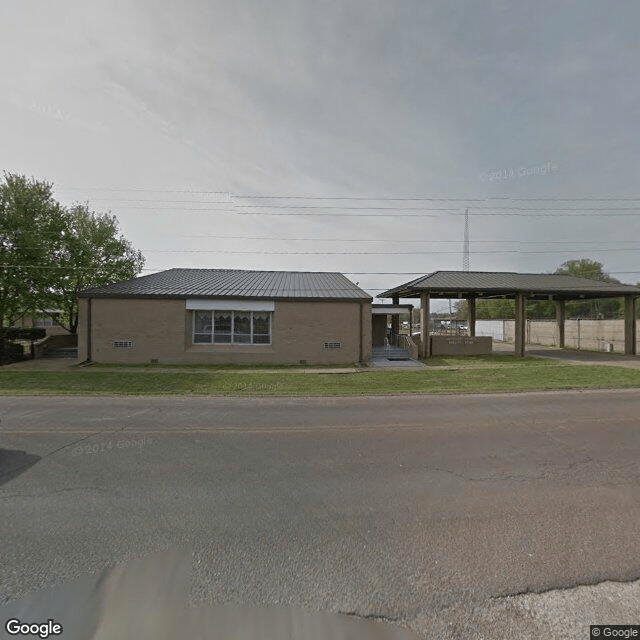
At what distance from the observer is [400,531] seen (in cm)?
328

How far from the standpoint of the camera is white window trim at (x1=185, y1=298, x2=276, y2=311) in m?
17.3

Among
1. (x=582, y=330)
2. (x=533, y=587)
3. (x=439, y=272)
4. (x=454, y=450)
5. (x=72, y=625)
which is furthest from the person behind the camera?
(x=582, y=330)

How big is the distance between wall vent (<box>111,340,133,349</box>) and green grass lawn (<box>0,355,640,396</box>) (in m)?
1.67

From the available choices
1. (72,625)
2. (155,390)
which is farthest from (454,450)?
(155,390)

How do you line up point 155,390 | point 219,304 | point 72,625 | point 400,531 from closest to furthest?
point 72,625 < point 400,531 < point 155,390 < point 219,304

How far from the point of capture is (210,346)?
17812 mm

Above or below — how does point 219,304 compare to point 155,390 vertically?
above

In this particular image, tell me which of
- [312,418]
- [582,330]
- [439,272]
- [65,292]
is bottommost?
[312,418]

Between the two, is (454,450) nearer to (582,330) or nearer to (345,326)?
(345,326)

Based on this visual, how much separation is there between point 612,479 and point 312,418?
5088mm

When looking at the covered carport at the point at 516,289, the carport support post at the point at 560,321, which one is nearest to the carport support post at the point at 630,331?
the covered carport at the point at 516,289

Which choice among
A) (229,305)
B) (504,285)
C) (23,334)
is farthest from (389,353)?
(23,334)

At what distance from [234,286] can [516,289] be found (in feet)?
56.4

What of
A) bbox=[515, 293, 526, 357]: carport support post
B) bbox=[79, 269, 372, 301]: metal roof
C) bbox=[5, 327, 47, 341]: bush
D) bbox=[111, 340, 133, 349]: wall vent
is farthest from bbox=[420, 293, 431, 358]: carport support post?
bbox=[5, 327, 47, 341]: bush
